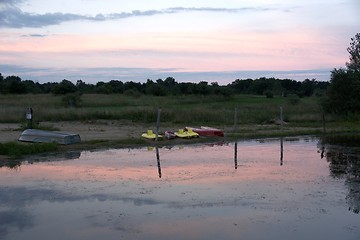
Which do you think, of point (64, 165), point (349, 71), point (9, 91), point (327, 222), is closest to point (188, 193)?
point (327, 222)

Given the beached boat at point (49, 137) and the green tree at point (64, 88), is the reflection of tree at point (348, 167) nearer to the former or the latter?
the beached boat at point (49, 137)

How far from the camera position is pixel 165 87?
331ft

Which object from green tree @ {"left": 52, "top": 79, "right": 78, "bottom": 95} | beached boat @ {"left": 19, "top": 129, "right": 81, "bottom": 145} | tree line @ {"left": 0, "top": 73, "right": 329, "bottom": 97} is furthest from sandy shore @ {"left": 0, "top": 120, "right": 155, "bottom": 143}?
green tree @ {"left": 52, "top": 79, "right": 78, "bottom": 95}

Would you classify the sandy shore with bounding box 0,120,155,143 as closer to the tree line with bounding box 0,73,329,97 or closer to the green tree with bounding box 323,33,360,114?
the green tree with bounding box 323,33,360,114

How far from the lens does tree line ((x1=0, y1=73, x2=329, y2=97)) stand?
7919 cm

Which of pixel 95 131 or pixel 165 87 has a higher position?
pixel 165 87

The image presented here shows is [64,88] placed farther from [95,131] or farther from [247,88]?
[247,88]

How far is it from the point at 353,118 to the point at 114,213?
96.1 feet

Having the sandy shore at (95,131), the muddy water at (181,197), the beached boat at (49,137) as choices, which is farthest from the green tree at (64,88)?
the muddy water at (181,197)

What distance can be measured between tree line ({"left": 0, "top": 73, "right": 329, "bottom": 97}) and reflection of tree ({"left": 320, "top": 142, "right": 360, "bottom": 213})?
35931 mm

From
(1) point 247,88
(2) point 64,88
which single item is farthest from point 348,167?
(1) point 247,88

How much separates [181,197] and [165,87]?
91010mm

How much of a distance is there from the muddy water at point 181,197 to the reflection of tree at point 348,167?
0.03m

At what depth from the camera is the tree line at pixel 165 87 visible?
260 feet
